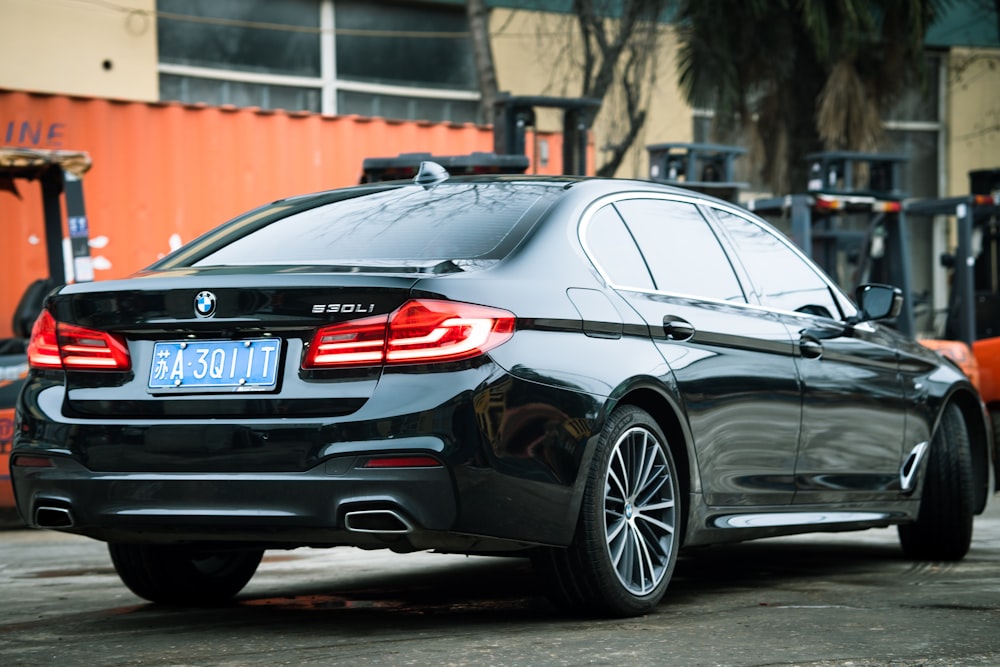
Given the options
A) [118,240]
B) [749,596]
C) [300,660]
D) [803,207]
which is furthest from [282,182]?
[300,660]

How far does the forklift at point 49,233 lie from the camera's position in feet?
30.8

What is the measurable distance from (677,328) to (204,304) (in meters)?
1.55

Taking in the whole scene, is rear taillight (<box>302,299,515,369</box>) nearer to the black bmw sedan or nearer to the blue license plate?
the black bmw sedan

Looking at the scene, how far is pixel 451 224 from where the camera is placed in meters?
5.20

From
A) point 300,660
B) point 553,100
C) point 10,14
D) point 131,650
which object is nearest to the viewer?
point 300,660

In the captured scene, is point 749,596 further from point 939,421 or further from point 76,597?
point 76,597

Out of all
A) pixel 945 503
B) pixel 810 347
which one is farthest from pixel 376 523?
pixel 945 503

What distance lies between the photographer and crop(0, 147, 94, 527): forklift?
9.39 m

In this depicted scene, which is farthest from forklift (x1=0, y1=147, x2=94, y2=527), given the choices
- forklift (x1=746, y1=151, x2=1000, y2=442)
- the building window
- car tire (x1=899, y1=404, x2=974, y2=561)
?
the building window

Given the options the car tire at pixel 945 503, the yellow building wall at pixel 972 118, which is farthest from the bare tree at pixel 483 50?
the car tire at pixel 945 503

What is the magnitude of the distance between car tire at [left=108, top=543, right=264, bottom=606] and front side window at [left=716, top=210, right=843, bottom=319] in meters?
2.06

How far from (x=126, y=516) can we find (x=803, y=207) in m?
8.99

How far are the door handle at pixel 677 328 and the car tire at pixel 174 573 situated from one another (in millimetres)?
1528

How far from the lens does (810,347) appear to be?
6.17m
